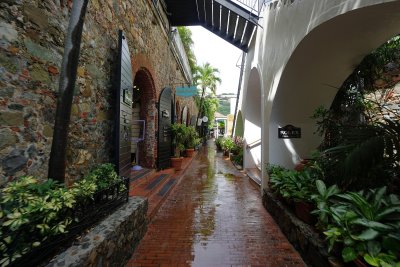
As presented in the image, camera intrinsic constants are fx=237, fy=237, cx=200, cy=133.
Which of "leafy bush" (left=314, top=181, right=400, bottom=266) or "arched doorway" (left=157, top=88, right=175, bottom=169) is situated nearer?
"leafy bush" (left=314, top=181, right=400, bottom=266)

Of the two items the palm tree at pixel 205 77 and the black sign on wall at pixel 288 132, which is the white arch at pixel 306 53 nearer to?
the black sign on wall at pixel 288 132

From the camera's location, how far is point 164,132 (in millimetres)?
7676

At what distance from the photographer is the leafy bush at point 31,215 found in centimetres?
149

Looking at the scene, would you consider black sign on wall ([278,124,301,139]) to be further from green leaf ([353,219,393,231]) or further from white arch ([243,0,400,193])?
green leaf ([353,219,393,231])

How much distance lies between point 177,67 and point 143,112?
470 centimetres

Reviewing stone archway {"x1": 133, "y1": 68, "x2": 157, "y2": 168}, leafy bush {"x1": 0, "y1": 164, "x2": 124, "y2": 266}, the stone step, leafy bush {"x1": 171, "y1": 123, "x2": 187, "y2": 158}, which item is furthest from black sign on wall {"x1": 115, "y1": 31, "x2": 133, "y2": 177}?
leafy bush {"x1": 171, "y1": 123, "x2": 187, "y2": 158}

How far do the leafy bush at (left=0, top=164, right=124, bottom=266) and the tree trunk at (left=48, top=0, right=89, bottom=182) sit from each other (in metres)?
0.21

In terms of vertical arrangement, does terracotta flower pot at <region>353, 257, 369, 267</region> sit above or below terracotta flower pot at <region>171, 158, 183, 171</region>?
below

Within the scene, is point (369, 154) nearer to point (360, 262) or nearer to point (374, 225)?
point (374, 225)

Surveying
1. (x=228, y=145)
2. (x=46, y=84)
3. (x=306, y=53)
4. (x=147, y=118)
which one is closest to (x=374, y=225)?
(x=306, y=53)

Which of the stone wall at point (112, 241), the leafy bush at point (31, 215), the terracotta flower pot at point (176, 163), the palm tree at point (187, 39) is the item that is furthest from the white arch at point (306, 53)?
the palm tree at point (187, 39)

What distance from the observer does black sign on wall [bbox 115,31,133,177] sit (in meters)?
3.92

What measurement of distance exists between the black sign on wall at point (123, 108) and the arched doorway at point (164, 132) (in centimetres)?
257

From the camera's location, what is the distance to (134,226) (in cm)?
289
